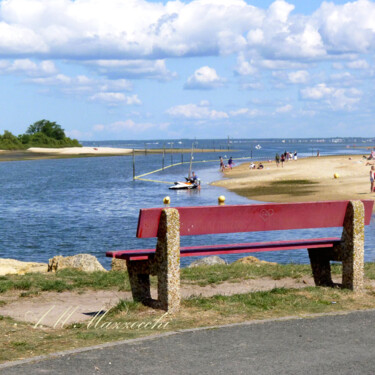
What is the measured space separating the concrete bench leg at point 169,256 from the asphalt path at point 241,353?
41.7 inches

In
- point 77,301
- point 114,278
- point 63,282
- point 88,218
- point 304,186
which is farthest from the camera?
point 304,186

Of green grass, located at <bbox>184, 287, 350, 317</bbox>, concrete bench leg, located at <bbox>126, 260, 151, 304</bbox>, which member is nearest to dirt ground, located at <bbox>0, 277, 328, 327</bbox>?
concrete bench leg, located at <bbox>126, 260, 151, 304</bbox>

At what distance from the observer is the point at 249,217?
909cm

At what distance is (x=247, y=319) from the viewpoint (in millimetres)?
8203

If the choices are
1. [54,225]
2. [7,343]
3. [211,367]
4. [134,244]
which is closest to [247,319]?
[211,367]

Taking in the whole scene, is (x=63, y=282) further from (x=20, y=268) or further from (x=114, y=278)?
(x=20, y=268)

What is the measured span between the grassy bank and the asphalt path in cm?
40

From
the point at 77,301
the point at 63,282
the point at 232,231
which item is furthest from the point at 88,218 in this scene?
the point at 232,231

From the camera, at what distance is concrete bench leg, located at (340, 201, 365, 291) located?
951 centimetres

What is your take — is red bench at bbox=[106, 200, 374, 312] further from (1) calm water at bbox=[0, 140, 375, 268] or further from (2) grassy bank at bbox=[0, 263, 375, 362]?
(1) calm water at bbox=[0, 140, 375, 268]

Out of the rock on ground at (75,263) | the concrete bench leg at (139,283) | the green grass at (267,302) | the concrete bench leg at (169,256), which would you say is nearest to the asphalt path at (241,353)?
the green grass at (267,302)

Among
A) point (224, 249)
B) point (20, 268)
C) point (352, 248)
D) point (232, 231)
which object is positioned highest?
point (232, 231)

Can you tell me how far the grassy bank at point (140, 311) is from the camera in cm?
733

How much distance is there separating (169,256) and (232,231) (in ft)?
3.00
